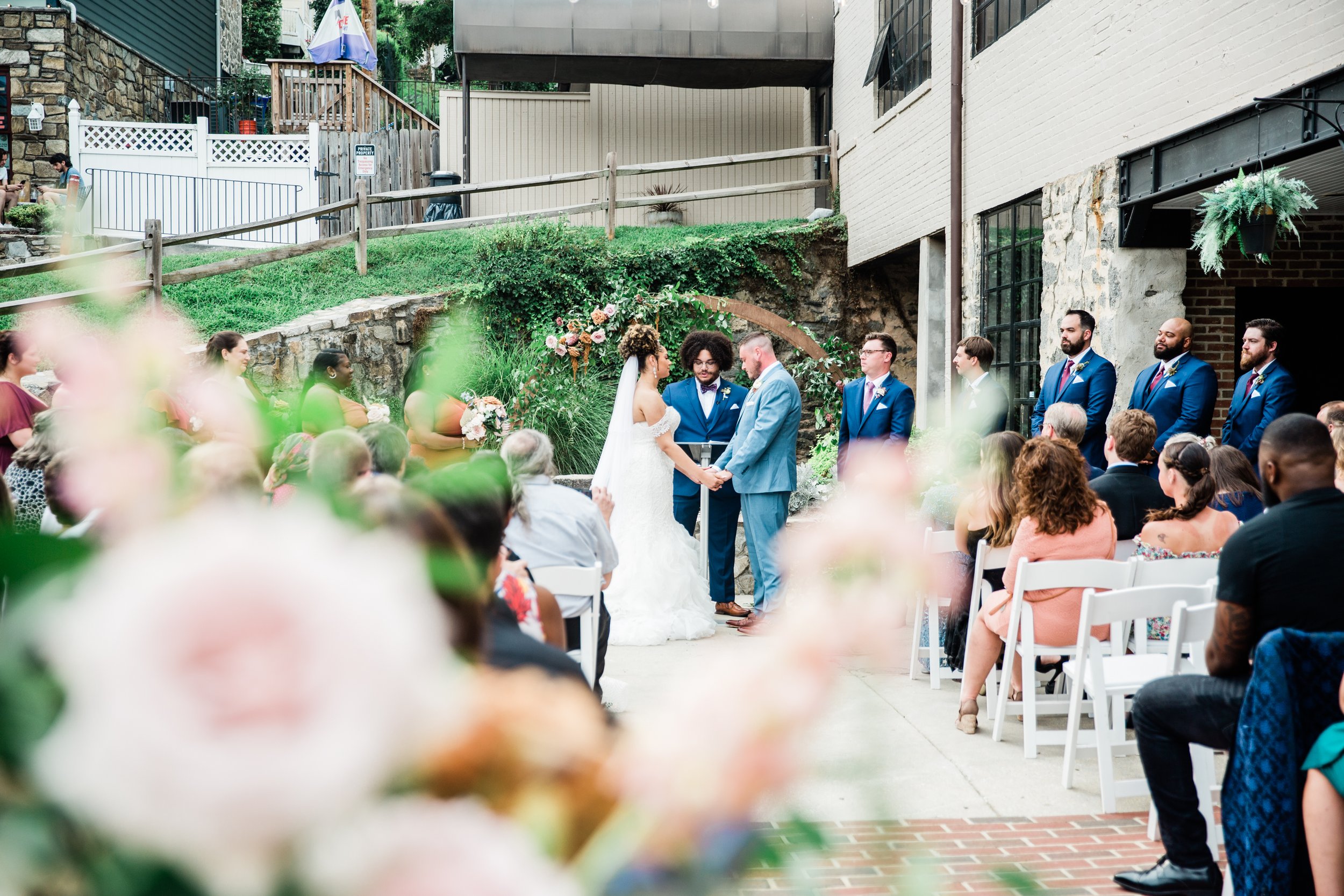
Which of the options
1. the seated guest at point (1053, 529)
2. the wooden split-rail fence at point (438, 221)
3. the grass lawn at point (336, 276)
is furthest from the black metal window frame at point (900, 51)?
the seated guest at point (1053, 529)

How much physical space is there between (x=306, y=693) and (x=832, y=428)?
13.2 meters

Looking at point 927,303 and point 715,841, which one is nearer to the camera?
point 715,841

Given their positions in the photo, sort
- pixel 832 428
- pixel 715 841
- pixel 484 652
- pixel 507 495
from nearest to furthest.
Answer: pixel 715 841, pixel 484 652, pixel 507 495, pixel 832 428

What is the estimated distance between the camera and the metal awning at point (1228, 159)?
18.2ft

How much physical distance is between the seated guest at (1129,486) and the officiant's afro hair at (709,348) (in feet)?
10.2

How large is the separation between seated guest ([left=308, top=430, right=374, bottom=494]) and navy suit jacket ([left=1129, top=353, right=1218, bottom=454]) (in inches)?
241

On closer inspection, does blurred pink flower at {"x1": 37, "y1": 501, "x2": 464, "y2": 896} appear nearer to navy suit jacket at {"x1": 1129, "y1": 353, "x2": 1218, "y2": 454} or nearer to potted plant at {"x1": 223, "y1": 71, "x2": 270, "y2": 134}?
navy suit jacket at {"x1": 1129, "y1": 353, "x2": 1218, "y2": 454}

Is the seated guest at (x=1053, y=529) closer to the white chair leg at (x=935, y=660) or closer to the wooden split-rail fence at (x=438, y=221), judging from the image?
the white chair leg at (x=935, y=660)

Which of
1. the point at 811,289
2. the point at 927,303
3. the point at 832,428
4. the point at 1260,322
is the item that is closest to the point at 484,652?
the point at 1260,322

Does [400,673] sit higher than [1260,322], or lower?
lower

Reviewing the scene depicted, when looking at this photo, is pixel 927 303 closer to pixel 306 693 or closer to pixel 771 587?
pixel 771 587

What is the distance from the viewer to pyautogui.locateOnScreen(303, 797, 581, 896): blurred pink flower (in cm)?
50

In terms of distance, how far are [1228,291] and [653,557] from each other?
18.4 ft

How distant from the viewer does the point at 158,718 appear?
1.51 ft
